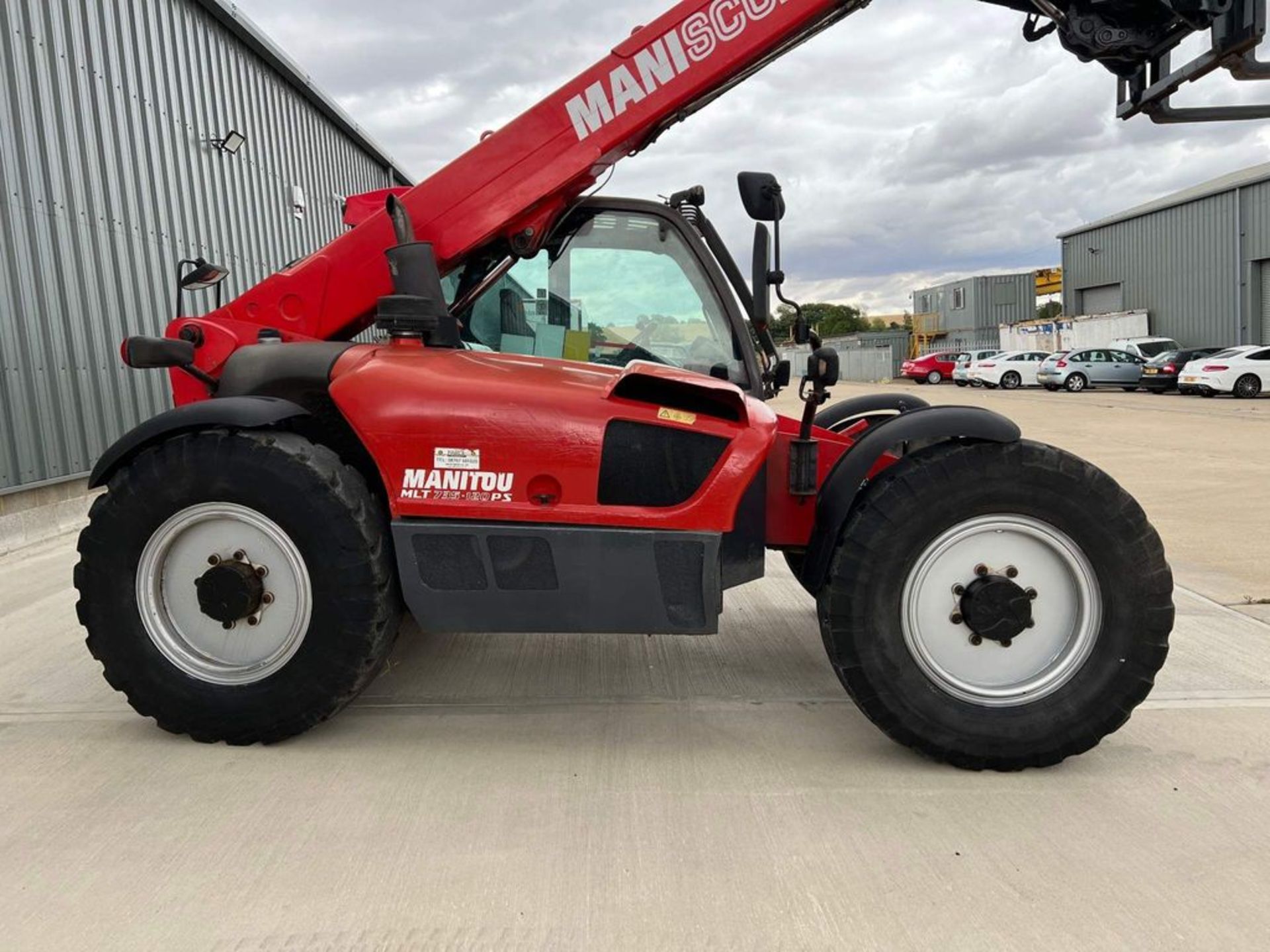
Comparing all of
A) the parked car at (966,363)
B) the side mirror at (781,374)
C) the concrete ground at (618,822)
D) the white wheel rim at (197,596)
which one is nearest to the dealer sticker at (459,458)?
the white wheel rim at (197,596)

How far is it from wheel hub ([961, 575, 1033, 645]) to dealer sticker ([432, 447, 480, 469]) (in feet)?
5.27

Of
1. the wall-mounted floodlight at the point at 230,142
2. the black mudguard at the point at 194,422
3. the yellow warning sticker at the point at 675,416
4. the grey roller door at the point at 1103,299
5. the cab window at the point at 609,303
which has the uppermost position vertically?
the wall-mounted floodlight at the point at 230,142

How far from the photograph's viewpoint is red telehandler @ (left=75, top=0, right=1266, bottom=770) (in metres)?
2.73

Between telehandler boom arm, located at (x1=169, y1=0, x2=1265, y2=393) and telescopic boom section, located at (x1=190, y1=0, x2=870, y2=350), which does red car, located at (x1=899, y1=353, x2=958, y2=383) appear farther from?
telescopic boom section, located at (x1=190, y1=0, x2=870, y2=350)

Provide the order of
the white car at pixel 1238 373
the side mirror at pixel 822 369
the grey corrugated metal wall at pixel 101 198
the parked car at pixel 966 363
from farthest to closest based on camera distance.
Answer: the parked car at pixel 966 363
the white car at pixel 1238 373
the grey corrugated metal wall at pixel 101 198
the side mirror at pixel 822 369

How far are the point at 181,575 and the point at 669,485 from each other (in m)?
1.67

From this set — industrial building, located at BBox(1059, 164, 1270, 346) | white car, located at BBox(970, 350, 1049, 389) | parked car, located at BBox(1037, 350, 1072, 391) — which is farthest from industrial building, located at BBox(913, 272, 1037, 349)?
parked car, located at BBox(1037, 350, 1072, 391)

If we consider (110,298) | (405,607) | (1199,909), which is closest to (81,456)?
(110,298)

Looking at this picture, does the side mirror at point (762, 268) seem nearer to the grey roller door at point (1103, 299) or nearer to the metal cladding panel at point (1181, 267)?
the metal cladding panel at point (1181, 267)

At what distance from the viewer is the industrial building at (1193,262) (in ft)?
102

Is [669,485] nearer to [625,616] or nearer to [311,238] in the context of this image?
[625,616]

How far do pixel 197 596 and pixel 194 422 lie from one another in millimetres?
575

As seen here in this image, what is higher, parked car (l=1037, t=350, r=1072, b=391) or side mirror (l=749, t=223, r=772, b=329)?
side mirror (l=749, t=223, r=772, b=329)

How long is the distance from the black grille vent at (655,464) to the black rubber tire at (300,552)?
799 mm
